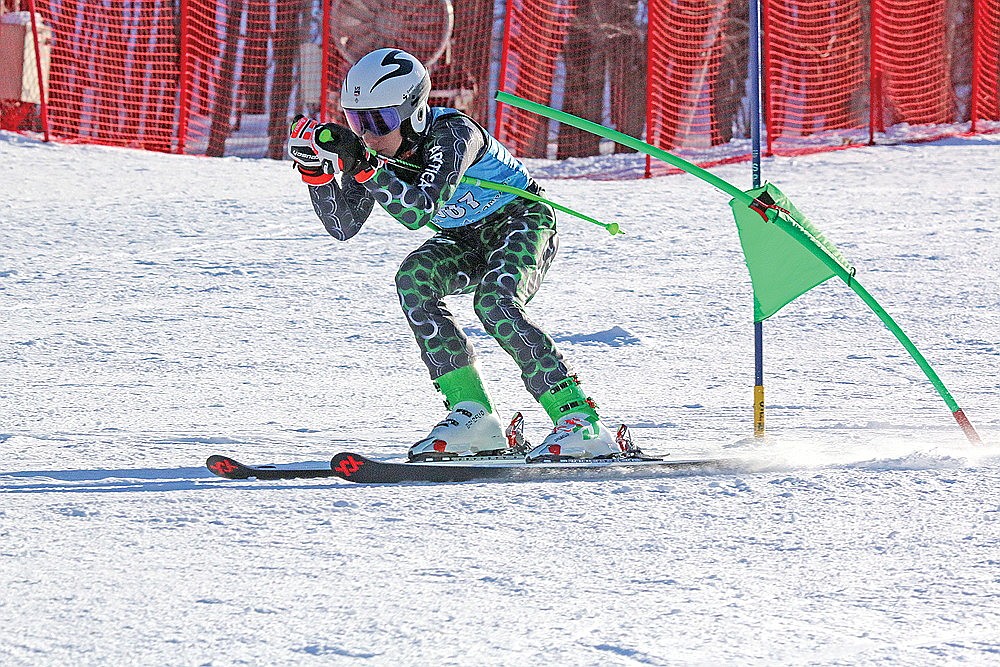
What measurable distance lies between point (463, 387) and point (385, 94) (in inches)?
43.1

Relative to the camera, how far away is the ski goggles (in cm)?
495

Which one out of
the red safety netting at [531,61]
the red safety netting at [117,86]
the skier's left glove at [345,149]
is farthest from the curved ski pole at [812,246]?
the red safety netting at [117,86]

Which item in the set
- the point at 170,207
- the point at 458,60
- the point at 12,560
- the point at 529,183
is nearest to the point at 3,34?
the point at 170,207

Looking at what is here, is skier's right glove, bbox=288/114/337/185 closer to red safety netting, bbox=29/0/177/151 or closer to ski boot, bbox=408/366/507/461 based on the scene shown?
ski boot, bbox=408/366/507/461

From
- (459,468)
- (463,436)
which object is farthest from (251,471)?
(463,436)

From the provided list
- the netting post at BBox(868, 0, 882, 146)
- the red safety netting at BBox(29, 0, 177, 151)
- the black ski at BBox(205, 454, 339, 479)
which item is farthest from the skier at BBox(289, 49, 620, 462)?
the netting post at BBox(868, 0, 882, 146)

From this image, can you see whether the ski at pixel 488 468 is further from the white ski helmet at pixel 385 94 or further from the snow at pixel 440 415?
the white ski helmet at pixel 385 94

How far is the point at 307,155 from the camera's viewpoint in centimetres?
473

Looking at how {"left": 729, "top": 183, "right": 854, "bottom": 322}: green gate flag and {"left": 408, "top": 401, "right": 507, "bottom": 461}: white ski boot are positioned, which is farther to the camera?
{"left": 729, "top": 183, "right": 854, "bottom": 322}: green gate flag

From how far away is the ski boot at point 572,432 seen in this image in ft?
16.4

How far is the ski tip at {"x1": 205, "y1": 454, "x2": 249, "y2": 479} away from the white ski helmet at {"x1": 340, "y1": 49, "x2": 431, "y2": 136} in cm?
A: 123

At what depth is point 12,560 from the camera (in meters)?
3.67

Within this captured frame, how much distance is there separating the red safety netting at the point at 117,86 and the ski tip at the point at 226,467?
9902 mm

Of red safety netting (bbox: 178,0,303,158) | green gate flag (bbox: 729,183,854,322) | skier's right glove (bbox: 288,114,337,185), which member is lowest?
red safety netting (bbox: 178,0,303,158)
